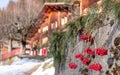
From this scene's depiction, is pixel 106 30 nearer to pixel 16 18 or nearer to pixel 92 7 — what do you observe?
pixel 92 7

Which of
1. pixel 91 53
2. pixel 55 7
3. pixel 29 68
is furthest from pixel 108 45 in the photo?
pixel 55 7

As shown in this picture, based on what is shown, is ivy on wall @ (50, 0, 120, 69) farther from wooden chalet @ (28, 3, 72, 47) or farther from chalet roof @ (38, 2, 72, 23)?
chalet roof @ (38, 2, 72, 23)

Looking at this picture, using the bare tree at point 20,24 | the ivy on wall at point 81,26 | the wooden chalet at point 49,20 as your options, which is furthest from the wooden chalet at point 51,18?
the ivy on wall at point 81,26

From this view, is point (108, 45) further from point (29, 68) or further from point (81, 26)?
point (29, 68)

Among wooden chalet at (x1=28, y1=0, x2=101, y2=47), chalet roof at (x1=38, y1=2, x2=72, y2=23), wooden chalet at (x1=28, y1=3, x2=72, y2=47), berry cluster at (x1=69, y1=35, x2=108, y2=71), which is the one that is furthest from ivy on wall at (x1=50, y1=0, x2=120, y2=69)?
chalet roof at (x1=38, y1=2, x2=72, y2=23)

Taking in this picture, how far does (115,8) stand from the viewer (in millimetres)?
7445

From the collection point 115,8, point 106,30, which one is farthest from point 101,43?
point 115,8

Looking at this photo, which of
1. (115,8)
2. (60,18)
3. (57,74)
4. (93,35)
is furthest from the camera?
(60,18)

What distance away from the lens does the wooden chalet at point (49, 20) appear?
3659 centimetres

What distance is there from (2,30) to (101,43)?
4316 centimetres

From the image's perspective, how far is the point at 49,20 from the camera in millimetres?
44875

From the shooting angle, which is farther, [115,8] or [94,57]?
[94,57]

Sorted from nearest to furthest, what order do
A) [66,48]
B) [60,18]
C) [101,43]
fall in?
[101,43], [66,48], [60,18]

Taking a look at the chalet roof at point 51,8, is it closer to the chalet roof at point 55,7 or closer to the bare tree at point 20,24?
the chalet roof at point 55,7
